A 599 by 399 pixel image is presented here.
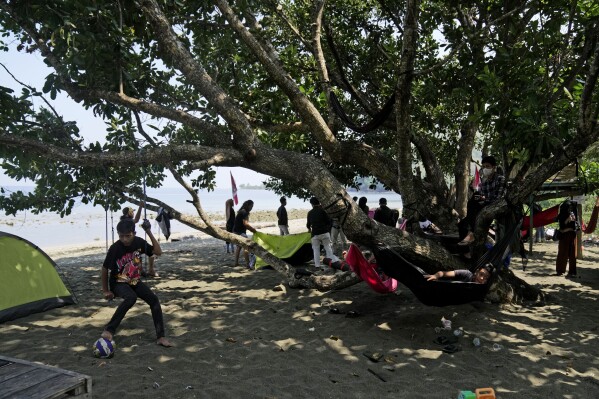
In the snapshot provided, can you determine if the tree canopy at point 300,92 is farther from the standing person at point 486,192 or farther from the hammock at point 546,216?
the hammock at point 546,216

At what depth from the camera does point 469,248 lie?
21.3ft

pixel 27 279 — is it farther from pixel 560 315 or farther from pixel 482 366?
pixel 560 315

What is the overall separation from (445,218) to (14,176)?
336 inches

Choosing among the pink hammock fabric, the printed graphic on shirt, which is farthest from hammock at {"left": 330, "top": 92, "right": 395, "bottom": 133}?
the printed graphic on shirt

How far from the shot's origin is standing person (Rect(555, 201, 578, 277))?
8.48 meters

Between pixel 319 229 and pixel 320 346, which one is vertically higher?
pixel 319 229

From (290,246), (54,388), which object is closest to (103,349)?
(54,388)

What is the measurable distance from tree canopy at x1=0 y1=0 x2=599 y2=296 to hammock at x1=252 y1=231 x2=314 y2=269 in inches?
83.7

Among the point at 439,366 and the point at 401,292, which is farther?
the point at 401,292

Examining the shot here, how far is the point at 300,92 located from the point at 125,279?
3537mm

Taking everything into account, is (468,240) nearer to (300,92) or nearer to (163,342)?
(300,92)

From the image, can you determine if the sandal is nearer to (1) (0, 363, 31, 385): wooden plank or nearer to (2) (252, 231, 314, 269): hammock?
(2) (252, 231, 314, 269): hammock

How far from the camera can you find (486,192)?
646 cm

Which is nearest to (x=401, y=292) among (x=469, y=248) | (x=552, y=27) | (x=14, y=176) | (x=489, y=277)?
(x=469, y=248)
